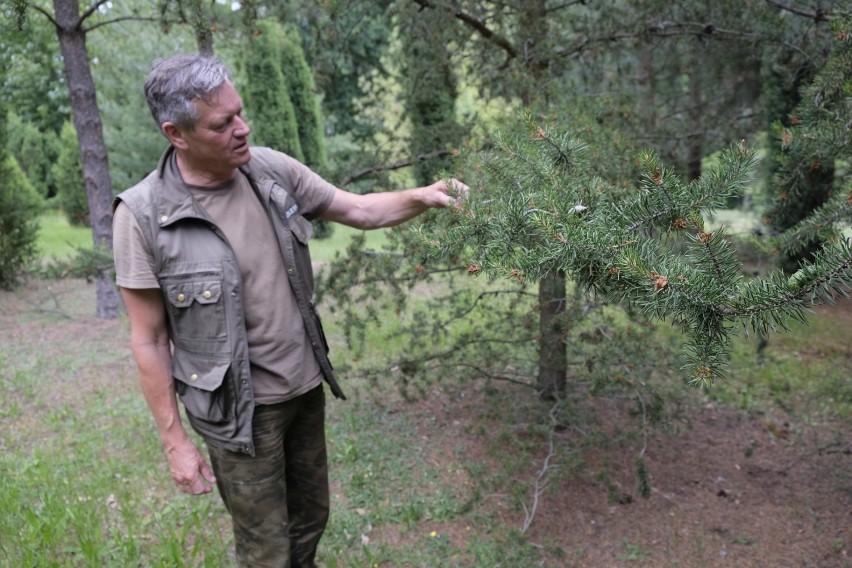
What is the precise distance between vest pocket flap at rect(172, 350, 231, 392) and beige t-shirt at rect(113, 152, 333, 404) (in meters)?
0.12

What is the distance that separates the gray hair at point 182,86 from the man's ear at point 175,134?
17 mm

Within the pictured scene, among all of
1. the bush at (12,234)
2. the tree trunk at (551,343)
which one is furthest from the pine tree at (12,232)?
the tree trunk at (551,343)

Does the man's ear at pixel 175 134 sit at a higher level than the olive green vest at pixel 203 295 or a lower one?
higher

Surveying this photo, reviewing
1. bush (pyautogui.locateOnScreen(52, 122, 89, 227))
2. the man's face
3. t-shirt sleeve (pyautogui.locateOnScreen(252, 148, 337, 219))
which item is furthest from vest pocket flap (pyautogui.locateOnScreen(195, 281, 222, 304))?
bush (pyautogui.locateOnScreen(52, 122, 89, 227))

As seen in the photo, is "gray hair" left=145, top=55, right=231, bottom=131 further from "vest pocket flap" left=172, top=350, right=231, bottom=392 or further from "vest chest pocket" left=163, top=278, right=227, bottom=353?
"vest pocket flap" left=172, top=350, right=231, bottom=392

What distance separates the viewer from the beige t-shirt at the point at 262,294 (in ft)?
6.71

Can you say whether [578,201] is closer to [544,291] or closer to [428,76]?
[544,291]

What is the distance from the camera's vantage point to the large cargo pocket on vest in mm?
1993

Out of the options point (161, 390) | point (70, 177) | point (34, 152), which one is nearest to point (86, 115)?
point (161, 390)

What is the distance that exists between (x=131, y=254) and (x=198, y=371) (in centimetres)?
42

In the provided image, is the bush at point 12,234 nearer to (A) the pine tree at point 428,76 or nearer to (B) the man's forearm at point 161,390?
(A) the pine tree at point 428,76

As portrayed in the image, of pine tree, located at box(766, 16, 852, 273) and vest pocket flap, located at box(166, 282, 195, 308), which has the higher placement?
pine tree, located at box(766, 16, 852, 273)

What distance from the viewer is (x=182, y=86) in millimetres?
1855


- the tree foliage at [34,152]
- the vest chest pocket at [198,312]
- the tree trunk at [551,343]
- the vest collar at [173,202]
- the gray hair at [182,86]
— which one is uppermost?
the tree foliage at [34,152]
